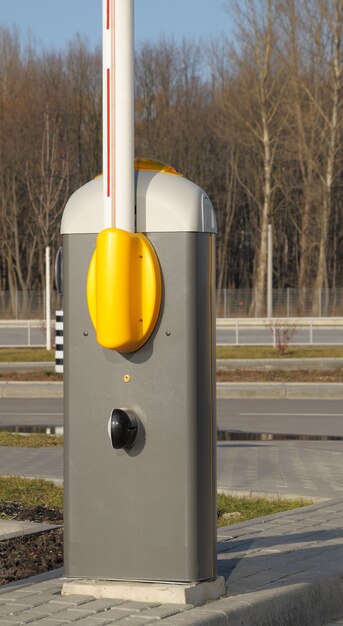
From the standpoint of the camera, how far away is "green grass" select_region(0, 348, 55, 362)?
2927 cm

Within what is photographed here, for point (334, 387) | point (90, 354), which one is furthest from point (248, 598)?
point (334, 387)

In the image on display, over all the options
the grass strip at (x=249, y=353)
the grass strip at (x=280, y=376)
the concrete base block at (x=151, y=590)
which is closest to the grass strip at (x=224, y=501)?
the concrete base block at (x=151, y=590)

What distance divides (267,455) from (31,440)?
115 inches

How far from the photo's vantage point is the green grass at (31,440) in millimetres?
12359

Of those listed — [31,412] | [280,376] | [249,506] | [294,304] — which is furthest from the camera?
[294,304]

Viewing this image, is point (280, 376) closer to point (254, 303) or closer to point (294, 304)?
point (294, 304)

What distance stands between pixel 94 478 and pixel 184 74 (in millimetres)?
66728

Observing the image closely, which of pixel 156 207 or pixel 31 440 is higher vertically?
pixel 156 207

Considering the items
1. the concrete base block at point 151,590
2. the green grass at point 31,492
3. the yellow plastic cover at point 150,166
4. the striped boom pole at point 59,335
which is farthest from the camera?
the striped boom pole at point 59,335

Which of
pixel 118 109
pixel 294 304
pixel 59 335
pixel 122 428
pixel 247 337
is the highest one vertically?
pixel 118 109

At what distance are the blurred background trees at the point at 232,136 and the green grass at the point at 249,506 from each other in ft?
156

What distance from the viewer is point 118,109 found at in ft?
16.9

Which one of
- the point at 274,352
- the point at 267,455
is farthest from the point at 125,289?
the point at 274,352

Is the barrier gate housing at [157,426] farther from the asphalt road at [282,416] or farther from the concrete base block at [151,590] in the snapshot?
the asphalt road at [282,416]
